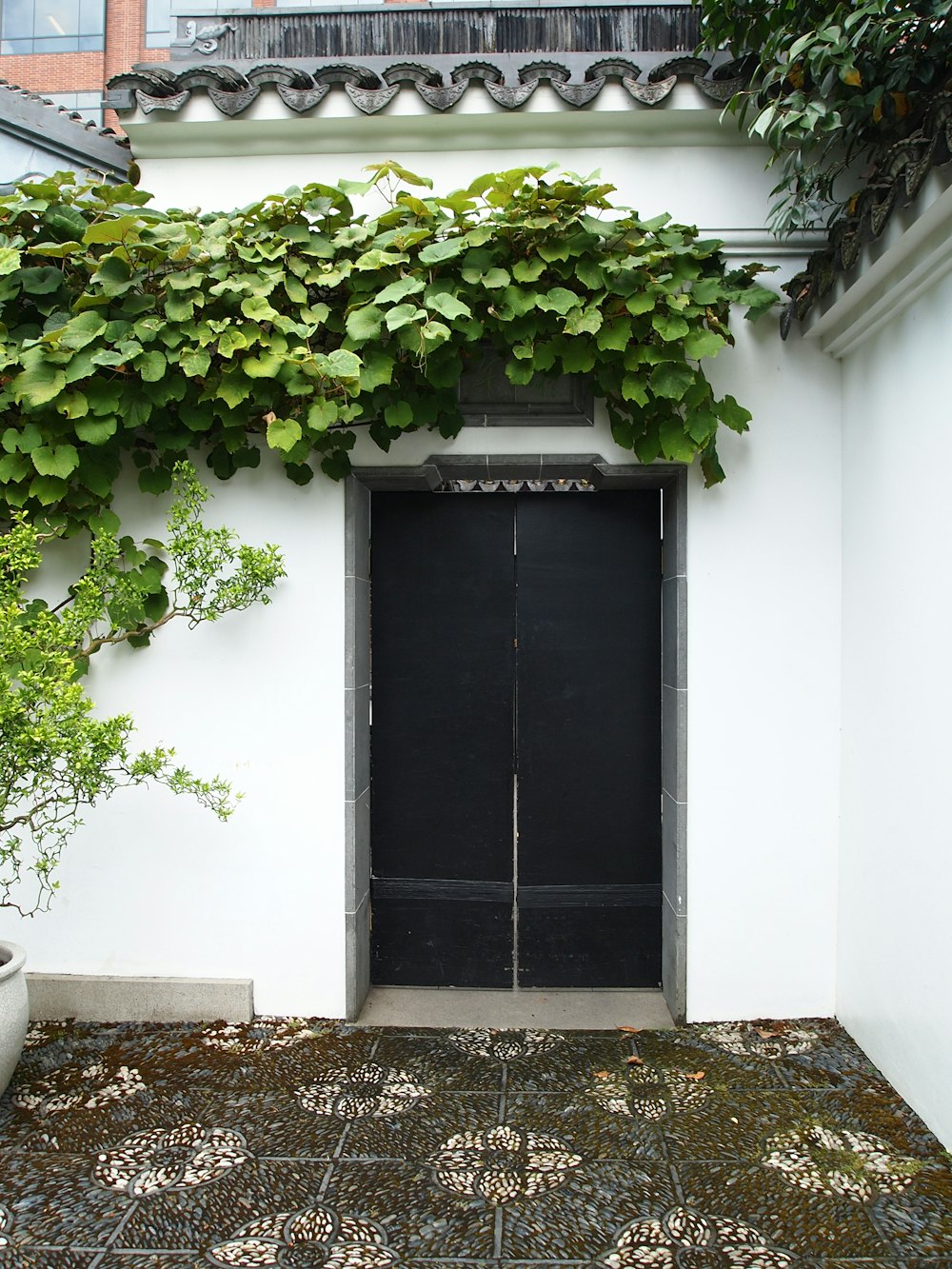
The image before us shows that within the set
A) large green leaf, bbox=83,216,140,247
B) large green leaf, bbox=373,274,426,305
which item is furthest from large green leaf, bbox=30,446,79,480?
large green leaf, bbox=373,274,426,305

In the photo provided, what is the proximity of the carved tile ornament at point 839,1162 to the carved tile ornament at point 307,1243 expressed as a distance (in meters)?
1.19

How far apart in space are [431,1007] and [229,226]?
3194mm

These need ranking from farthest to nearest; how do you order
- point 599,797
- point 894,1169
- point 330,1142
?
point 599,797 → point 330,1142 → point 894,1169

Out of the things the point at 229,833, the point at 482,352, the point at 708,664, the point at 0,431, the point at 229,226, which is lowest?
the point at 229,833

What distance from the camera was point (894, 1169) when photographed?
2510 mm

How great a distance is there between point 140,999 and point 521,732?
1.91 metres

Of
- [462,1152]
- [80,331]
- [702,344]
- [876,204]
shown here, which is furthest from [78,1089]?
[876,204]

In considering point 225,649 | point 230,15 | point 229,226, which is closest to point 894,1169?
point 225,649

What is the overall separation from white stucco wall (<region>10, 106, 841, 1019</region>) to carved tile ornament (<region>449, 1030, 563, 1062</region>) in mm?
557

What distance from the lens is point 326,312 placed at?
3104 mm

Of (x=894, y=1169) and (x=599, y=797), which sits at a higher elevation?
(x=599, y=797)

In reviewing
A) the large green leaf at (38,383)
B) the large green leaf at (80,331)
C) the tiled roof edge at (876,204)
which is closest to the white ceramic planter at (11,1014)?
the large green leaf at (38,383)

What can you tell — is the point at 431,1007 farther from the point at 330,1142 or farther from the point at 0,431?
the point at 0,431

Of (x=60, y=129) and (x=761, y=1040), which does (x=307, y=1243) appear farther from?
(x=60, y=129)
